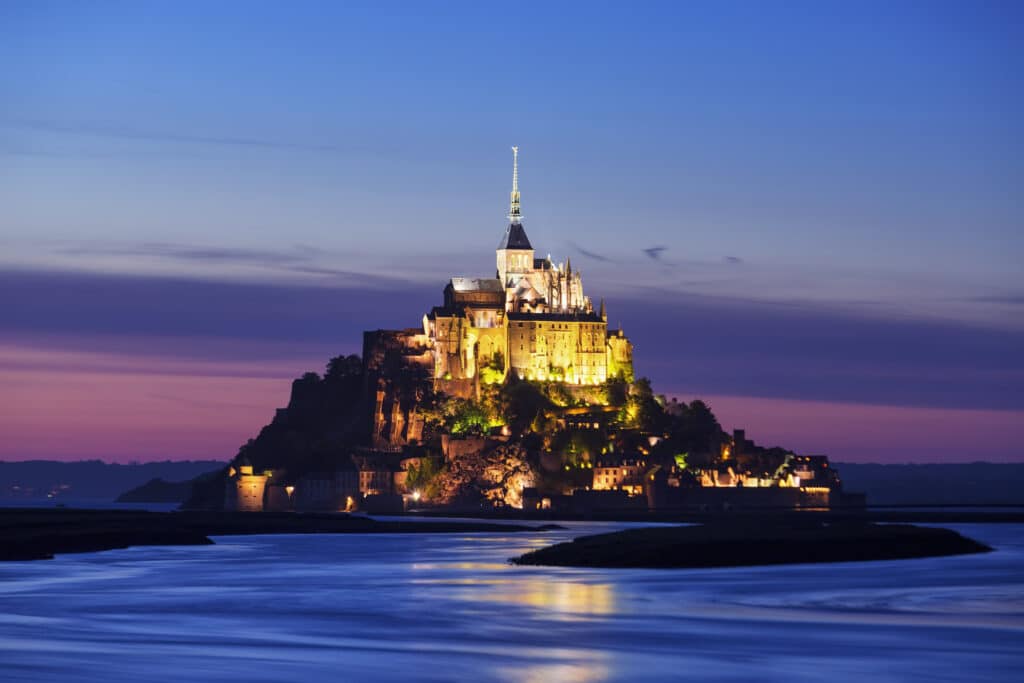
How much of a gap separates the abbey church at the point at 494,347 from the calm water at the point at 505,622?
3304 inches

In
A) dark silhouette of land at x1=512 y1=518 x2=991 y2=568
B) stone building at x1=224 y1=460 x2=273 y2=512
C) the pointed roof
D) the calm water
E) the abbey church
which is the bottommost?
the calm water

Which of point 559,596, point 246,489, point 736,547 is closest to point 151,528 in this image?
point 736,547

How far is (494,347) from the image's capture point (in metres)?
163

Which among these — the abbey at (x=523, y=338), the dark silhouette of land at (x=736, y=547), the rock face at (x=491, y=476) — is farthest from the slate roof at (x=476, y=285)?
the dark silhouette of land at (x=736, y=547)

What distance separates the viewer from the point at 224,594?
59.3 metres

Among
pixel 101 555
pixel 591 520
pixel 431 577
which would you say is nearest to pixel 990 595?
pixel 431 577

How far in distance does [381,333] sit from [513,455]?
2388 centimetres

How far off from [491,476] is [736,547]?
8018 centimetres

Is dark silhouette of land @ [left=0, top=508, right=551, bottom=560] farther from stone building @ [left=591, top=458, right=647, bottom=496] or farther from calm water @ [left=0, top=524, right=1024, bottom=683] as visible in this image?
stone building @ [left=591, top=458, right=647, bottom=496]

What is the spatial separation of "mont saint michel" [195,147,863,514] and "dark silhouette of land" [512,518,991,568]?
66057 mm

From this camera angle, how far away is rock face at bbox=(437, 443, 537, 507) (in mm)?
150625

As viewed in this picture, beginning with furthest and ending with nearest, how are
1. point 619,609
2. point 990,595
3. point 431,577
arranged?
1. point 431,577
2. point 990,595
3. point 619,609

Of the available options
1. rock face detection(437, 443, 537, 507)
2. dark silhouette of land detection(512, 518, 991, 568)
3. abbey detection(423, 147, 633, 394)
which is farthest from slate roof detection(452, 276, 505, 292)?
dark silhouette of land detection(512, 518, 991, 568)

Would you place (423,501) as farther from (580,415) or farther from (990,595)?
(990,595)
